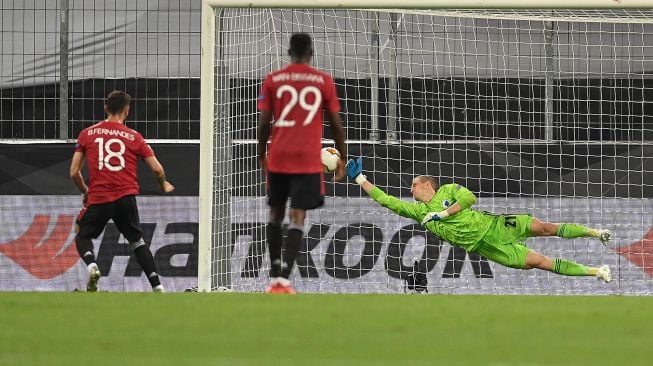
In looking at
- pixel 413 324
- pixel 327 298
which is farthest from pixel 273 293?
pixel 413 324

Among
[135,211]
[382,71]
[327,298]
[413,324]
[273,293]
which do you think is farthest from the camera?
[382,71]

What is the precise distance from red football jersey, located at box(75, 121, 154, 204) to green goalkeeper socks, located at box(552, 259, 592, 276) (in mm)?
4262

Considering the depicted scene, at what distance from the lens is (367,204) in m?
13.6

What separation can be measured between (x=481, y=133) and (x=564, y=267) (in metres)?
1.92

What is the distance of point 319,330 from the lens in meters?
5.28

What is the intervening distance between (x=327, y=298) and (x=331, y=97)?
137cm

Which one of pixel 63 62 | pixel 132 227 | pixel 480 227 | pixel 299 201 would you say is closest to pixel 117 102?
pixel 132 227

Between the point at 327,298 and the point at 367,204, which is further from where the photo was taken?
the point at 367,204

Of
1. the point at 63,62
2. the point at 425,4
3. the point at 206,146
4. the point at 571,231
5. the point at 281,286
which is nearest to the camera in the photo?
the point at 281,286

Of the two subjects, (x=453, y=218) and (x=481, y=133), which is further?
(x=481, y=133)

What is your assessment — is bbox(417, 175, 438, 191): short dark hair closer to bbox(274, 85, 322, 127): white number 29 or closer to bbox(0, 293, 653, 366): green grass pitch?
bbox(274, 85, 322, 127): white number 29

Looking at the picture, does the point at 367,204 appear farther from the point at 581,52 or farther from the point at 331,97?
the point at 331,97

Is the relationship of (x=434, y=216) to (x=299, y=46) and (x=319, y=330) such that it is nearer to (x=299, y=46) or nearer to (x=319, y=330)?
(x=299, y=46)

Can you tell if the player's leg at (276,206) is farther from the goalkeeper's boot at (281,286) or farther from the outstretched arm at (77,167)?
the outstretched arm at (77,167)
